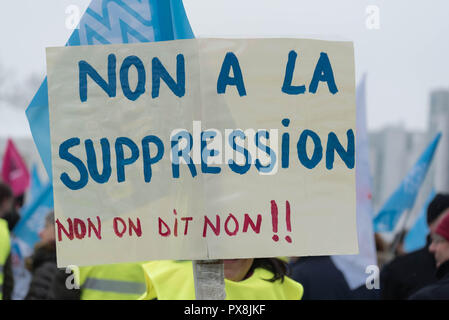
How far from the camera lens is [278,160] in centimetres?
228

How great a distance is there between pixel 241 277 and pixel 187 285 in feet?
0.88

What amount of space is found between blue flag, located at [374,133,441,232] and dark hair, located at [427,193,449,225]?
1.78 meters

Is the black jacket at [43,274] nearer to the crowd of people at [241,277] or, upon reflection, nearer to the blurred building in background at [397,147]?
the crowd of people at [241,277]

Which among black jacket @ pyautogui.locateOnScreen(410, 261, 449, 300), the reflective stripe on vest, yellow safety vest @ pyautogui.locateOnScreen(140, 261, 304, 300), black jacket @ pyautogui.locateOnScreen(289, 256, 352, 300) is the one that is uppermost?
yellow safety vest @ pyautogui.locateOnScreen(140, 261, 304, 300)

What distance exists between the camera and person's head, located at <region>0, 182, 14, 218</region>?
19.0 feet

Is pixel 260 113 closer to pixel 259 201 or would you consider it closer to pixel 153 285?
→ pixel 259 201

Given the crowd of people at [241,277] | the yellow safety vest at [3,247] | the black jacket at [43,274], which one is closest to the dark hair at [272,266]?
the crowd of people at [241,277]

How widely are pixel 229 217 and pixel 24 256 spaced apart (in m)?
5.03

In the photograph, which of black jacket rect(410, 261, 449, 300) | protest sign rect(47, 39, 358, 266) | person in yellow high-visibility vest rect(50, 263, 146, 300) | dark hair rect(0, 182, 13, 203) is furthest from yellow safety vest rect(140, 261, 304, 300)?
dark hair rect(0, 182, 13, 203)

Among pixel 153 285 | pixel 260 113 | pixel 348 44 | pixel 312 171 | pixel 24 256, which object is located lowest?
pixel 24 256

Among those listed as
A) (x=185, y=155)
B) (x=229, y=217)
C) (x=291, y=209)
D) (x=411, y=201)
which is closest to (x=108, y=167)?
(x=185, y=155)

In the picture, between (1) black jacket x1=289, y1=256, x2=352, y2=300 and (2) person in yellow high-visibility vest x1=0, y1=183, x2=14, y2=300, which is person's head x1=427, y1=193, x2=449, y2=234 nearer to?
(1) black jacket x1=289, y1=256, x2=352, y2=300

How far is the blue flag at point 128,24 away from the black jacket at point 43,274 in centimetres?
192

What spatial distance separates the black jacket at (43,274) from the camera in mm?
4149
